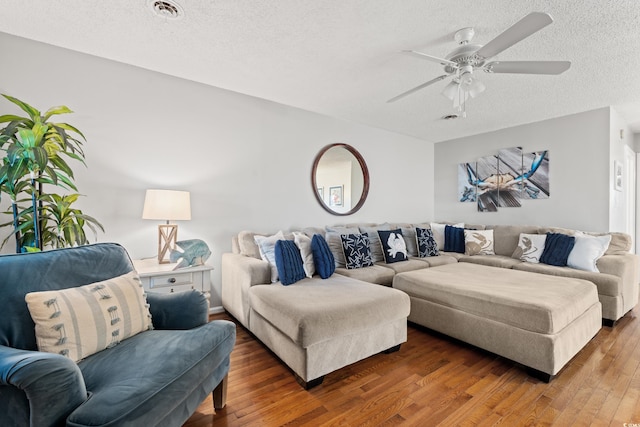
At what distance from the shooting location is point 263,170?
3277mm

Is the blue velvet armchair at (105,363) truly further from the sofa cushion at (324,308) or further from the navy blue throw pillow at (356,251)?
the navy blue throw pillow at (356,251)

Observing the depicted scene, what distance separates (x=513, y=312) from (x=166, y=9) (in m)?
3.03

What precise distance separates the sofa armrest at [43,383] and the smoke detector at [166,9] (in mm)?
1929

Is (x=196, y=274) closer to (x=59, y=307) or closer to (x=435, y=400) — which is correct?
(x=59, y=307)

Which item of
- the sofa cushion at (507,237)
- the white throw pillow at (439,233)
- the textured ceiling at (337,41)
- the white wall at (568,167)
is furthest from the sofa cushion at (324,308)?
the white wall at (568,167)

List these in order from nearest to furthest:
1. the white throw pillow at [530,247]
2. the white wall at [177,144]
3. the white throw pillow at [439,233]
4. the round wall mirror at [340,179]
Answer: the white wall at [177,144] < the white throw pillow at [530,247] < the round wall mirror at [340,179] < the white throw pillow at [439,233]

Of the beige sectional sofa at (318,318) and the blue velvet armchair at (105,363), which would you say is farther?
the beige sectional sofa at (318,318)

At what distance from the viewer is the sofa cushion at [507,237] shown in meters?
3.76

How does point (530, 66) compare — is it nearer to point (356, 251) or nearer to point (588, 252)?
point (356, 251)

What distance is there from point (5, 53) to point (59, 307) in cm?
222

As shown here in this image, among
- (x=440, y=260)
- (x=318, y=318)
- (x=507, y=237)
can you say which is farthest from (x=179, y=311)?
(x=507, y=237)

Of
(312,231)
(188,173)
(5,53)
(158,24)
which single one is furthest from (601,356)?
(5,53)

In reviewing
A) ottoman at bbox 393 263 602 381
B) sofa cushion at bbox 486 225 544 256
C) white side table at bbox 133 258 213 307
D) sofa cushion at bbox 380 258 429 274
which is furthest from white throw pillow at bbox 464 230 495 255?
white side table at bbox 133 258 213 307

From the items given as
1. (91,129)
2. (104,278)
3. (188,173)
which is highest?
(91,129)
